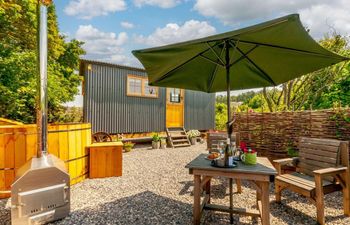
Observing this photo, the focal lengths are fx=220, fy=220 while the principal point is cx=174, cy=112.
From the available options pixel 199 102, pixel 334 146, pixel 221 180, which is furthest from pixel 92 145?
pixel 199 102

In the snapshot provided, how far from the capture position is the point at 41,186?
3.00 meters

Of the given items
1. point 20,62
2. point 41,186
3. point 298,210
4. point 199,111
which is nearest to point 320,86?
point 199,111

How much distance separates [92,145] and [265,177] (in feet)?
13.2

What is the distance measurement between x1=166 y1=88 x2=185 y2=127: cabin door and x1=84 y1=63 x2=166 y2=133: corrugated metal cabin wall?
0.58 metres

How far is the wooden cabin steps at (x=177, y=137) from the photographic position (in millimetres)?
10450

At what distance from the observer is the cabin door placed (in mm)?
11062

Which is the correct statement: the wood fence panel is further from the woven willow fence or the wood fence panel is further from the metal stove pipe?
the woven willow fence

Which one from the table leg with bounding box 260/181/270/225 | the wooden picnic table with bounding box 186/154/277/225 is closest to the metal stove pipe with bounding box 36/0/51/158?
the wooden picnic table with bounding box 186/154/277/225

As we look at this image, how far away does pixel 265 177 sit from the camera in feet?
8.48

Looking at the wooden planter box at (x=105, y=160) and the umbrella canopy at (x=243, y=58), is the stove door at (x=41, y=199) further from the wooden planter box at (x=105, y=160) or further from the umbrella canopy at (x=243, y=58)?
the umbrella canopy at (x=243, y=58)

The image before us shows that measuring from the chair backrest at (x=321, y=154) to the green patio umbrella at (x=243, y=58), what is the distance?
122 centimetres

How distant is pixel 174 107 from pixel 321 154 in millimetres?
8100

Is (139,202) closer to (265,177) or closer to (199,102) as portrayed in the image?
(265,177)

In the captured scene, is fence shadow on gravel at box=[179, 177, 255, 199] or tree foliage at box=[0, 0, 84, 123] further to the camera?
tree foliage at box=[0, 0, 84, 123]
